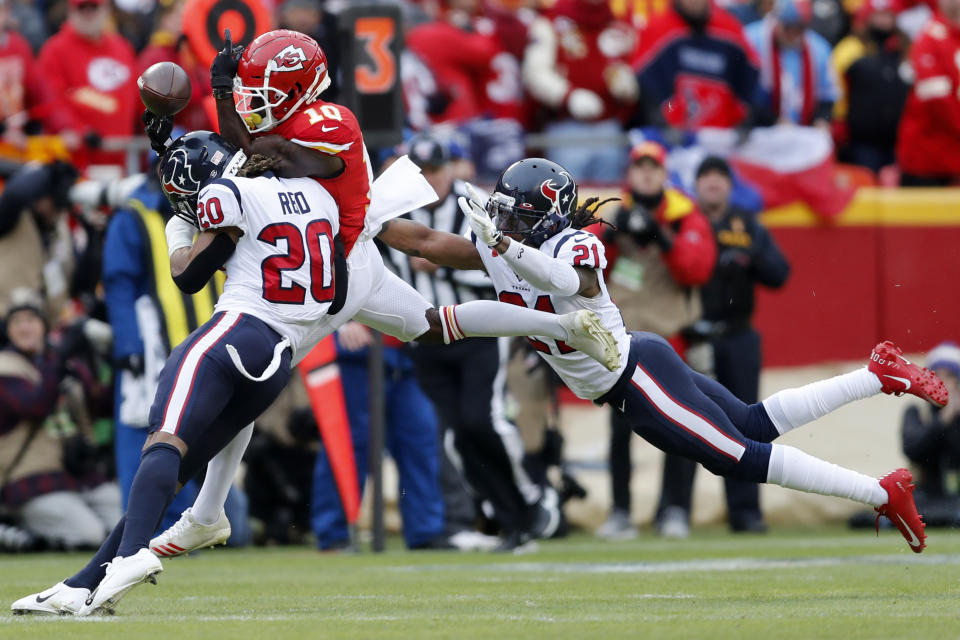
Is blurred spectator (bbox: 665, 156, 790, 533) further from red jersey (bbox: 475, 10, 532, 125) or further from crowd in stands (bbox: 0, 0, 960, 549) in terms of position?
red jersey (bbox: 475, 10, 532, 125)

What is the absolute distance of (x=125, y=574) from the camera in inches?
209

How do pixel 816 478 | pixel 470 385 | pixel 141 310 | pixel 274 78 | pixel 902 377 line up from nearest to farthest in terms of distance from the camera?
1. pixel 274 78
2. pixel 816 478
3. pixel 902 377
4. pixel 470 385
5. pixel 141 310

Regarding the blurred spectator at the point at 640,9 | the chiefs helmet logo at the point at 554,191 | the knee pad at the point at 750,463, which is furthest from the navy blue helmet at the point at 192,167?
the blurred spectator at the point at 640,9

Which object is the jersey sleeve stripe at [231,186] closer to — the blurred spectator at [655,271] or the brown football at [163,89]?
the brown football at [163,89]

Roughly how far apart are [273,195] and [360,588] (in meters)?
1.79

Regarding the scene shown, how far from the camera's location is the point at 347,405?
937 cm

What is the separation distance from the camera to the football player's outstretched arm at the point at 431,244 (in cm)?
646

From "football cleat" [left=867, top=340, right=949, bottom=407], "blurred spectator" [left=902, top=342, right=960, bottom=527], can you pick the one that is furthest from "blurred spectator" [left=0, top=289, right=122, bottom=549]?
"blurred spectator" [left=902, top=342, right=960, bottom=527]

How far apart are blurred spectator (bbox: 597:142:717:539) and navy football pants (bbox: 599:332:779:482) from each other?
10.5 ft

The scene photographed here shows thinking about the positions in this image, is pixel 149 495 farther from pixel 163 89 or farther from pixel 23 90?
pixel 23 90

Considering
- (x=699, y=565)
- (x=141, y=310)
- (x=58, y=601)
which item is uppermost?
(x=141, y=310)

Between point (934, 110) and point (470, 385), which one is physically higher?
point (934, 110)

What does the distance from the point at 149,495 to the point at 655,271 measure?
5010 mm

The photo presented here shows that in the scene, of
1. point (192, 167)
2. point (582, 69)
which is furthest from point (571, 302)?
point (582, 69)
